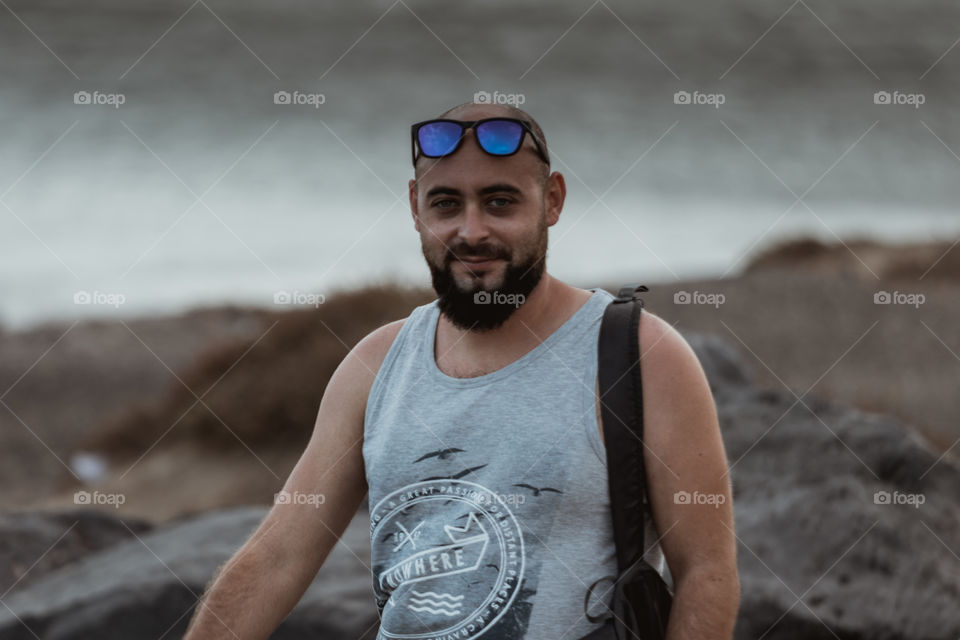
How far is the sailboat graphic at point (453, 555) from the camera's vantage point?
2.24 m

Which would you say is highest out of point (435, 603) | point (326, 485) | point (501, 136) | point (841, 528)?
point (501, 136)

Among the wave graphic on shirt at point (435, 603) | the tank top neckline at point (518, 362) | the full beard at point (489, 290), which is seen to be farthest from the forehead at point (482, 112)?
the wave graphic on shirt at point (435, 603)

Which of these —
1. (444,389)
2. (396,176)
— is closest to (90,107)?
(396,176)

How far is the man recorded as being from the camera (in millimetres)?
2219

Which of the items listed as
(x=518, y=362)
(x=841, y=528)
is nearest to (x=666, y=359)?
(x=518, y=362)

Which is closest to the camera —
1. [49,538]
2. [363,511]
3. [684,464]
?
[684,464]

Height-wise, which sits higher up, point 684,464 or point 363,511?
point 363,511

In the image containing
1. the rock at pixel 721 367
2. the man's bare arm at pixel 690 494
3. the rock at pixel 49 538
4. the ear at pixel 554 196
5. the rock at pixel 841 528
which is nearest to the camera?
the man's bare arm at pixel 690 494

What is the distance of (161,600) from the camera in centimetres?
475

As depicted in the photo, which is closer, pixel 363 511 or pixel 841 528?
pixel 841 528

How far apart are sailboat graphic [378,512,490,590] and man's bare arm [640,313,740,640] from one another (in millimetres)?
363

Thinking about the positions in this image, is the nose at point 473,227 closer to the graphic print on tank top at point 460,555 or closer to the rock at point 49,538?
the graphic print on tank top at point 460,555

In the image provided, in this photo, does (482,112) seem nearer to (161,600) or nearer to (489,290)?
(489,290)

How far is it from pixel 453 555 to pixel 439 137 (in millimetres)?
895
